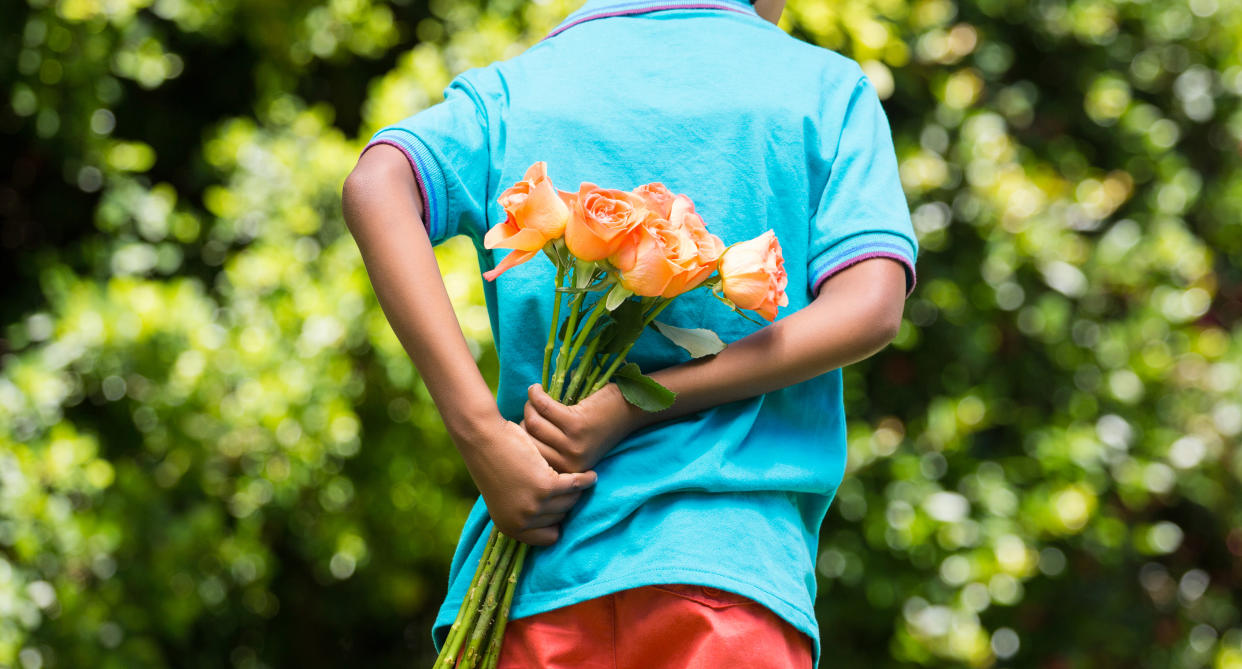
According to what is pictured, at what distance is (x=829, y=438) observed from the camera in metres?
1.23

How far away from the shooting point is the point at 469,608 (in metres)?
1.14

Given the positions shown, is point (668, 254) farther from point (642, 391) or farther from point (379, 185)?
point (379, 185)

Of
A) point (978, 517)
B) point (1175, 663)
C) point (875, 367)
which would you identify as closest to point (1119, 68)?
point (875, 367)

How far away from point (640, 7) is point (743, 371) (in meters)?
0.45

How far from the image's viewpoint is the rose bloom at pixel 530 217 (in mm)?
1073

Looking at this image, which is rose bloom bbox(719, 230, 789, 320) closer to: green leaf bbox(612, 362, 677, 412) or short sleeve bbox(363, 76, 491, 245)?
green leaf bbox(612, 362, 677, 412)

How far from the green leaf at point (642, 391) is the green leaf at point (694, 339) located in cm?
4

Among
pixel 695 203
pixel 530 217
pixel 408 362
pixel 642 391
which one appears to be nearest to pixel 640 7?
pixel 695 203

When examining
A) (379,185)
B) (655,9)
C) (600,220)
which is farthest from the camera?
(655,9)

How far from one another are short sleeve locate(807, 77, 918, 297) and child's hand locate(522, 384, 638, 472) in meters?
0.25

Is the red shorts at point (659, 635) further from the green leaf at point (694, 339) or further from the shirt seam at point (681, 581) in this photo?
the green leaf at point (694, 339)

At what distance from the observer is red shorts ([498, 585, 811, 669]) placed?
3.58 ft

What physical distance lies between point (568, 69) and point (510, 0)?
180cm

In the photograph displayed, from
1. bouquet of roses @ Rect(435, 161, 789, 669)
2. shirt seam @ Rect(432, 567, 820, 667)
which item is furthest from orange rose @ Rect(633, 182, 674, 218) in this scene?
shirt seam @ Rect(432, 567, 820, 667)
